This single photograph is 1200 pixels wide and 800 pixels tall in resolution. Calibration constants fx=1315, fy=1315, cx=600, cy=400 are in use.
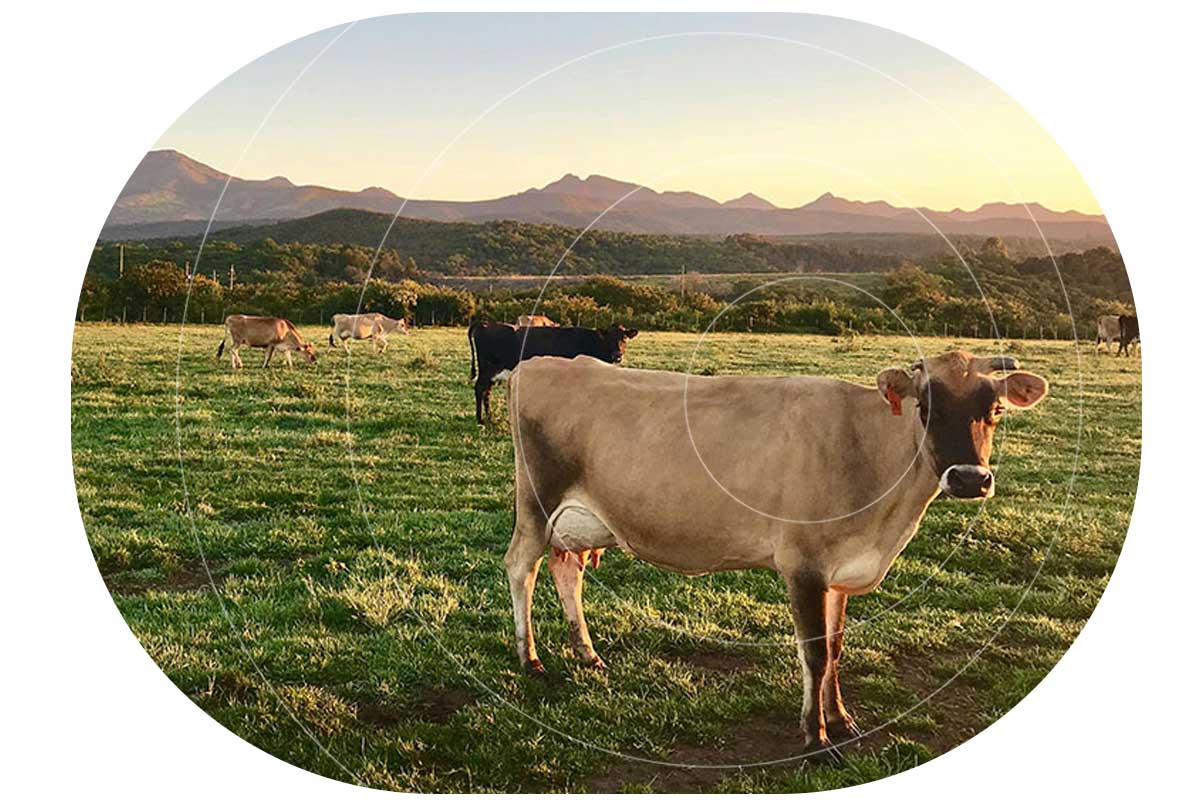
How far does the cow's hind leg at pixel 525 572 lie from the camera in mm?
7211

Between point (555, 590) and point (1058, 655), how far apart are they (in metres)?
2.76

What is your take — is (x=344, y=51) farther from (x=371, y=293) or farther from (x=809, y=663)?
(x=809, y=663)

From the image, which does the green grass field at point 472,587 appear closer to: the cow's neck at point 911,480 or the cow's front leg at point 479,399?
the cow's front leg at point 479,399

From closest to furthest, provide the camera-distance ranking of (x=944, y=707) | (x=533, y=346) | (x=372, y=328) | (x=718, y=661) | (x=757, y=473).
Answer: (x=757, y=473) < (x=944, y=707) < (x=718, y=661) < (x=533, y=346) < (x=372, y=328)

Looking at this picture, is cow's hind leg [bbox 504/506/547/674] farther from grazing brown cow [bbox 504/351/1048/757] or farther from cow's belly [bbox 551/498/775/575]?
cow's belly [bbox 551/498/775/575]

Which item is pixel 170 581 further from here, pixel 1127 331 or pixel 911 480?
pixel 1127 331

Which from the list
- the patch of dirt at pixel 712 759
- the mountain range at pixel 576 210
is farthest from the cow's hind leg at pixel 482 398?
the patch of dirt at pixel 712 759

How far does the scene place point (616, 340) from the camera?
23.8 ft

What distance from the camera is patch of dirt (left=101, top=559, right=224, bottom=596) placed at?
7.46 metres

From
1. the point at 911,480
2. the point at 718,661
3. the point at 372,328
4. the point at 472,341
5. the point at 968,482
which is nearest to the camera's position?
the point at 968,482

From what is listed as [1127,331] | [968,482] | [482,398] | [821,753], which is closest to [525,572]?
[482,398]

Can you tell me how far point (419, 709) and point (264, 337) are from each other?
A: 2.37 m

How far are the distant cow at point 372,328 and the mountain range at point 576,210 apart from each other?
0.63 m

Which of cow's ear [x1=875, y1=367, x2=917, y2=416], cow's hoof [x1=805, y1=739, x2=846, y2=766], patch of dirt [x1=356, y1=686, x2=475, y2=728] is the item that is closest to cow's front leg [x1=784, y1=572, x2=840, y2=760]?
cow's hoof [x1=805, y1=739, x2=846, y2=766]
